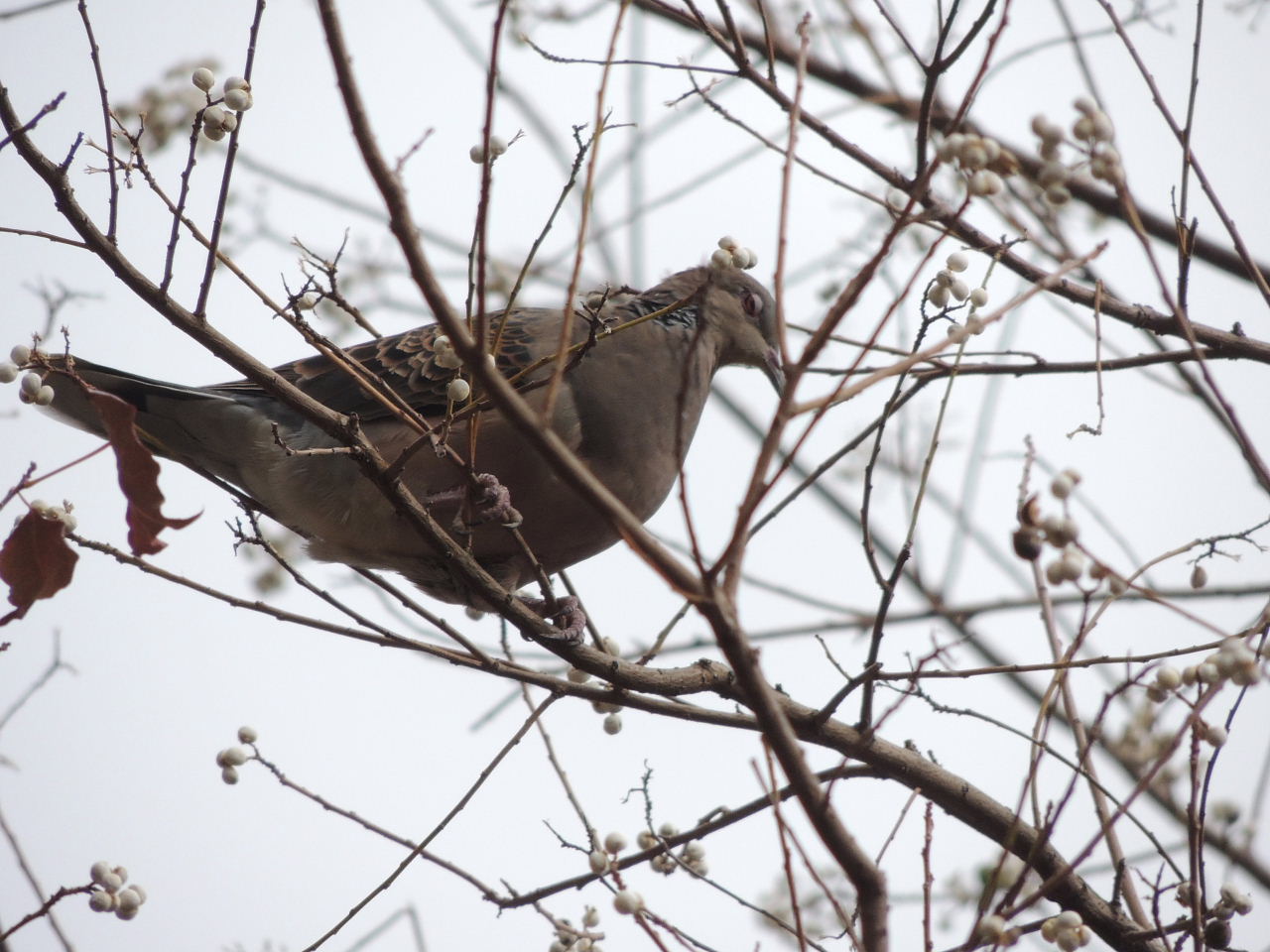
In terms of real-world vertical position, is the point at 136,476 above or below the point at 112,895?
above

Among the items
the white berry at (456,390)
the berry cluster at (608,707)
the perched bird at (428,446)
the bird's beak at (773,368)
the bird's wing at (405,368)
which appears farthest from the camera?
the bird's beak at (773,368)

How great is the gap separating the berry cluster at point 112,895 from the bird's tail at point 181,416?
1.67m

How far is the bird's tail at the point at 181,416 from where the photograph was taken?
13.0 feet

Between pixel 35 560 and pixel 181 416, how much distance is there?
191 cm

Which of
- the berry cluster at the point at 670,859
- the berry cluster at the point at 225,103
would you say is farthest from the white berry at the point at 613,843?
the berry cluster at the point at 225,103

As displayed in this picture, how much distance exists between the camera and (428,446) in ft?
12.5

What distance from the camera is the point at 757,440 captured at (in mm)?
6078

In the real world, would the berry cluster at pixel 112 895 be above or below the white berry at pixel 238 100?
below

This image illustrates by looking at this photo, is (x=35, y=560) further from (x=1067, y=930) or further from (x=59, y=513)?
(x=1067, y=930)

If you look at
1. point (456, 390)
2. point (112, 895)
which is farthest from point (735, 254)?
point (112, 895)

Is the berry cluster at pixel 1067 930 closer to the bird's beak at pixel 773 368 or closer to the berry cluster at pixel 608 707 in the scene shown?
the berry cluster at pixel 608 707

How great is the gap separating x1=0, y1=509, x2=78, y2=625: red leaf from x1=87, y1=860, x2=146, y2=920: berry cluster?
58cm

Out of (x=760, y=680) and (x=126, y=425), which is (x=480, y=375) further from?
(x=126, y=425)

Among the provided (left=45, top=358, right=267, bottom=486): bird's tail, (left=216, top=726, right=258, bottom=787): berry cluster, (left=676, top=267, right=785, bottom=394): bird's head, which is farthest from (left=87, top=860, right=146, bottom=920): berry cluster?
(left=676, top=267, right=785, bottom=394): bird's head
